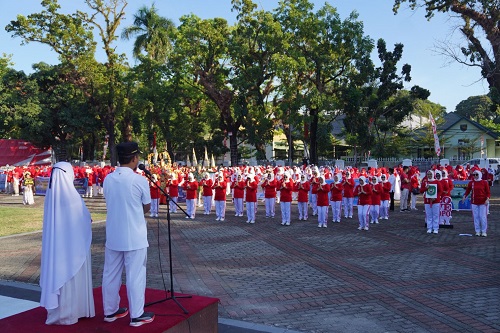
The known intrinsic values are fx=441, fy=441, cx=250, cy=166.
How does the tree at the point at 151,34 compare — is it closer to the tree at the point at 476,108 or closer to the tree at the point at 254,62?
the tree at the point at 254,62

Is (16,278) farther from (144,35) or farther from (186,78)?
(144,35)

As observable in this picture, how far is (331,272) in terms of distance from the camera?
8.91 m

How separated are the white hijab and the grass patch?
10.8 metres

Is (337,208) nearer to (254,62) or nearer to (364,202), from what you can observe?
(364,202)

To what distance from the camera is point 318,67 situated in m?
33.4

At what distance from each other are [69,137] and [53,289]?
159 ft

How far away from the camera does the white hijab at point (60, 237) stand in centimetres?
469

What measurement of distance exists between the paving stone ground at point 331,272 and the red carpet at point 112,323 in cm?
137

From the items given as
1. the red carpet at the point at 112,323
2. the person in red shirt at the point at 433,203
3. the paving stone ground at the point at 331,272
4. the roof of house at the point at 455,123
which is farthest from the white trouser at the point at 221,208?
the roof of house at the point at 455,123

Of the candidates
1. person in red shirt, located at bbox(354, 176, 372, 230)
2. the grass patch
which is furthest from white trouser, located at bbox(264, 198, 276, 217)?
the grass patch

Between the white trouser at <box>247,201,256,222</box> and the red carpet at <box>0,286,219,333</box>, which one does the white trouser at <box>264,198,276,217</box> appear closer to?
the white trouser at <box>247,201,256,222</box>

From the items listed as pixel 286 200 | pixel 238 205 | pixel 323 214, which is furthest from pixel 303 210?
pixel 238 205

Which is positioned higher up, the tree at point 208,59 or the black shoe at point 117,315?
the tree at point 208,59

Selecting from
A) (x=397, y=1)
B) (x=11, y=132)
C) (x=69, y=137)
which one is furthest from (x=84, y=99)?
(x=397, y=1)
